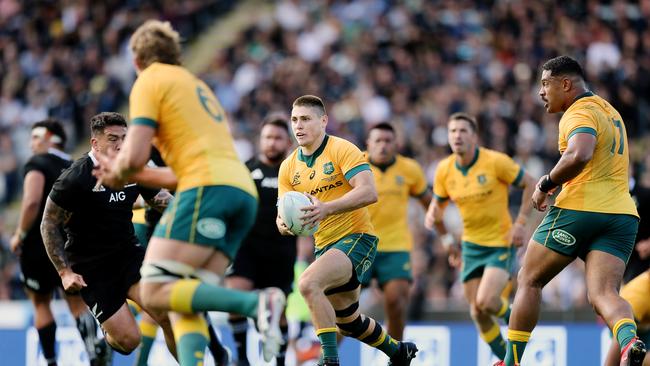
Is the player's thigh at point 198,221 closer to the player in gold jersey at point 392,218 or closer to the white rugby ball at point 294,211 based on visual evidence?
the white rugby ball at point 294,211

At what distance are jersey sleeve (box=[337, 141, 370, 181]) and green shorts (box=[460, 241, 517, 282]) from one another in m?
3.04

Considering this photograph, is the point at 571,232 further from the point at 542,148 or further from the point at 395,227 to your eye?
the point at 542,148

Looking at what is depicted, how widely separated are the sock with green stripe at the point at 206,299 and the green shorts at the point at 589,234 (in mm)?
2780

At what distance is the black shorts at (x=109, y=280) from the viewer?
9180 millimetres

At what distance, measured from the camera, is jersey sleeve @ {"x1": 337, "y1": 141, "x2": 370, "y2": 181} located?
8727mm

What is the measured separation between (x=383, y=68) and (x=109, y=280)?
13041mm

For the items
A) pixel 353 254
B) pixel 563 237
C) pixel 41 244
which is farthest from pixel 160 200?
pixel 563 237

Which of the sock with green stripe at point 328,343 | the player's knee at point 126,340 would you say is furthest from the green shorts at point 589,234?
the player's knee at point 126,340

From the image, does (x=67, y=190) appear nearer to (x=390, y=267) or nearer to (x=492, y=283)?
(x=390, y=267)

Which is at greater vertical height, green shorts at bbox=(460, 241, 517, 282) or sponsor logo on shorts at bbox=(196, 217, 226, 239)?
green shorts at bbox=(460, 241, 517, 282)

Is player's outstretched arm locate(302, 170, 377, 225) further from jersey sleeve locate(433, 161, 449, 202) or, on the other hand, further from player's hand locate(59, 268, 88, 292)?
jersey sleeve locate(433, 161, 449, 202)

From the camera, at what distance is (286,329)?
11438 millimetres

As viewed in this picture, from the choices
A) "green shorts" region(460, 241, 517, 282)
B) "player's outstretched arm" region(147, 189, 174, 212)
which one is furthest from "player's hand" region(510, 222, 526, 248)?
"player's outstretched arm" region(147, 189, 174, 212)

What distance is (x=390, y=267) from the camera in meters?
12.0
